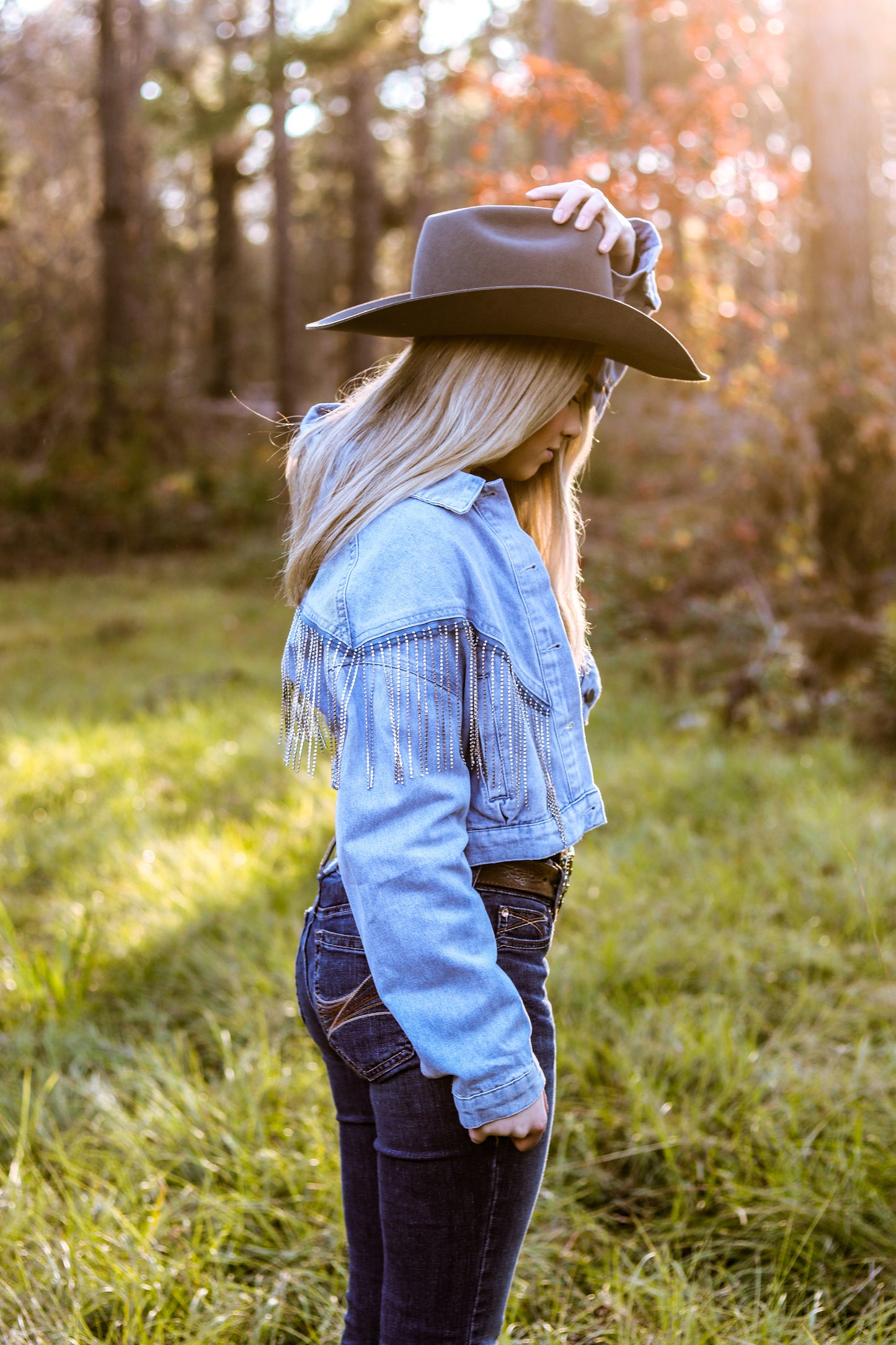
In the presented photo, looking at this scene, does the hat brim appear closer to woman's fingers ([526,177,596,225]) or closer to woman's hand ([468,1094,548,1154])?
woman's fingers ([526,177,596,225])

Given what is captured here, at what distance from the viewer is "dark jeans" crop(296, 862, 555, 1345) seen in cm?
145

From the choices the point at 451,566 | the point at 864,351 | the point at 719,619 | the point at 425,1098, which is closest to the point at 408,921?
the point at 425,1098

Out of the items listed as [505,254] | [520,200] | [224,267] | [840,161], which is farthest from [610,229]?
[224,267]

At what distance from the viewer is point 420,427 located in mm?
1557

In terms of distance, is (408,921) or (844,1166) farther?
(844,1166)

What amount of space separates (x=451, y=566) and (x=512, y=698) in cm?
20

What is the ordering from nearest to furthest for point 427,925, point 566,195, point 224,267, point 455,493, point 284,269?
point 427,925
point 455,493
point 566,195
point 284,269
point 224,267

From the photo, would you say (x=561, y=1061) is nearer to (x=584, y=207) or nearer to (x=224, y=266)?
(x=584, y=207)

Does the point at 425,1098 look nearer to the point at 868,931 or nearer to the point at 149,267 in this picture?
the point at 868,931

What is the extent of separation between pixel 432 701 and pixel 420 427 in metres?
0.41

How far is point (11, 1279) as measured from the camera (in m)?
2.28

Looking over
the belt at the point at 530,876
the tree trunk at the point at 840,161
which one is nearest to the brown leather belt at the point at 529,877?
the belt at the point at 530,876

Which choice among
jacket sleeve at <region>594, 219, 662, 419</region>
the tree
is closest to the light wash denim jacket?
jacket sleeve at <region>594, 219, 662, 419</region>

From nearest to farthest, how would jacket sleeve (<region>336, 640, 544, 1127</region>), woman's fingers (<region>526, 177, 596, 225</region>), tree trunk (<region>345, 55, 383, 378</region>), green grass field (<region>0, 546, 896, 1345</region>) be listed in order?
jacket sleeve (<region>336, 640, 544, 1127</region>)
woman's fingers (<region>526, 177, 596, 225</region>)
green grass field (<region>0, 546, 896, 1345</region>)
tree trunk (<region>345, 55, 383, 378</region>)
